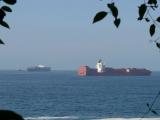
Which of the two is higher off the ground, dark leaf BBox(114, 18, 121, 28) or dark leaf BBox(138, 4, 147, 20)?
dark leaf BBox(138, 4, 147, 20)

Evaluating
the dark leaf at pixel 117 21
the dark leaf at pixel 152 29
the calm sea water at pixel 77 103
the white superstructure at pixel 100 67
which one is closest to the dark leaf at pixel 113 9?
the dark leaf at pixel 117 21

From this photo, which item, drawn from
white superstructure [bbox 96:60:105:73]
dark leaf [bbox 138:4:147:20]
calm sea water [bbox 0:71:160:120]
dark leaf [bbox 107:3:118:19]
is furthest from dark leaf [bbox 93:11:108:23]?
white superstructure [bbox 96:60:105:73]

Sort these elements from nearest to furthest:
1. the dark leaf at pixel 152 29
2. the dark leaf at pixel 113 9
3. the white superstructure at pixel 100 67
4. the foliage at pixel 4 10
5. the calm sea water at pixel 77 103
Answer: the foliage at pixel 4 10, the dark leaf at pixel 113 9, the dark leaf at pixel 152 29, the calm sea water at pixel 77 103, the white superstructure at pixel 100 67

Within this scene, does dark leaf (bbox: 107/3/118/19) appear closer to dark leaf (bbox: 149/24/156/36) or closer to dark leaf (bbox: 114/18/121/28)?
dark leaf (bbox: 114/18/121/28)

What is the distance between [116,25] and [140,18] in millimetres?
103

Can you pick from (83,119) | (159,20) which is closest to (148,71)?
(83,119)

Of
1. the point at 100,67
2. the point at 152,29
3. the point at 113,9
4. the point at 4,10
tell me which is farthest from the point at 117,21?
the point at 100,67

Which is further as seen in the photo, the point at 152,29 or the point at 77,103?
the point at 77,103

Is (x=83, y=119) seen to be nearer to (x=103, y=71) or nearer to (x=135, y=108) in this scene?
(x=135, y=108)

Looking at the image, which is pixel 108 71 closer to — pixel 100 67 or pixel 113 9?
pixel 100 67

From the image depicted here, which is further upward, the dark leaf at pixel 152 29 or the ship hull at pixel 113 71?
the ship hull at pixel 113 71

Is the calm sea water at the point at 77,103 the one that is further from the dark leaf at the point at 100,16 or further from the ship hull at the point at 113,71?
the ship hull at the point at 113,71

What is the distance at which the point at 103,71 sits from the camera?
141000 millimetres

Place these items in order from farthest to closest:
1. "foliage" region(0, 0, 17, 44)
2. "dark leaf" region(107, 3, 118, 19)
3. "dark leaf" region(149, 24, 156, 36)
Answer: "dark leaf" region(149, 24, 156, 36) < "dark leaf" region(107, 3, 118, 19) < "foliage" region(0, 0, 17, 44)
